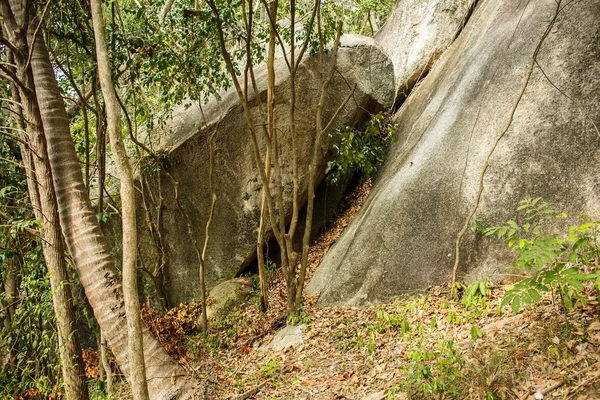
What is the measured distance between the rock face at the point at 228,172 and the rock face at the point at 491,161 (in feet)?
7.62

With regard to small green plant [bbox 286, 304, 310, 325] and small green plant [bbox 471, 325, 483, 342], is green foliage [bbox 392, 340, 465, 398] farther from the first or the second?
small green plant [bbox 286, 304, 310, 325]

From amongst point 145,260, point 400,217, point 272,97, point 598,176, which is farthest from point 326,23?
point 145,260

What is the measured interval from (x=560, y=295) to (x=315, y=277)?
4.73 metres

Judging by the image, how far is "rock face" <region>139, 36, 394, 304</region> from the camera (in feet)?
31.4

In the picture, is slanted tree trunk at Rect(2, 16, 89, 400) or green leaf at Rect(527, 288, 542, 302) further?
slanted tree trunk at Rect(2, 16, 89, 400)

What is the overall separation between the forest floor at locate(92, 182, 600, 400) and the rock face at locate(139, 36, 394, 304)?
5.74ft

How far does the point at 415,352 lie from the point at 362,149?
5.34m

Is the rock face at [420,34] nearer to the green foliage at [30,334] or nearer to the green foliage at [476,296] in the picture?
the green foliage at [476,296]

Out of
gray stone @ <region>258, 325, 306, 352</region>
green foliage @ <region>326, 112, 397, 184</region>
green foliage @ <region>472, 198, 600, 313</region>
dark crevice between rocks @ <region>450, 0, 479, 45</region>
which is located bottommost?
gray stone @ <region>258, 325, 306, 352</region>

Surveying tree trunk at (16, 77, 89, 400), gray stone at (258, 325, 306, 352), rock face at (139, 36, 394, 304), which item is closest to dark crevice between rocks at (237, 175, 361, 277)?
rock face at (139, 36, 394, 304)

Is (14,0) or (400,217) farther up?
(14,0)

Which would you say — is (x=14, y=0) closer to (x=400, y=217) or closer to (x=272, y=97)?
(x=272, y=97)

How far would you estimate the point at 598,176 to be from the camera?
201 inches

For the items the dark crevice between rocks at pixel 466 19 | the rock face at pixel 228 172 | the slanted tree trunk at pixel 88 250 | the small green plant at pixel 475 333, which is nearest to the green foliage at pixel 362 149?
the rock face at pixel 228 172
